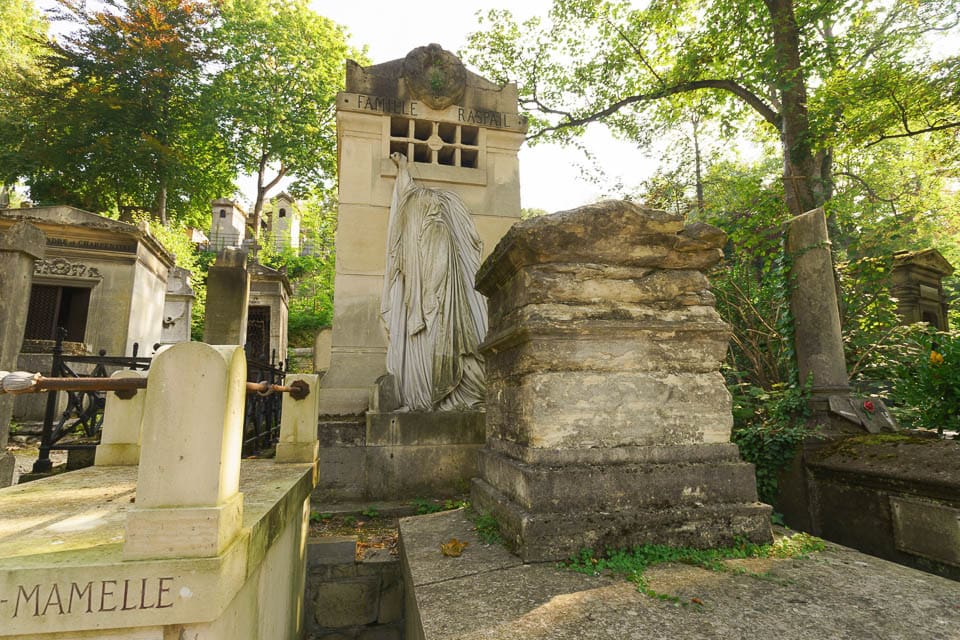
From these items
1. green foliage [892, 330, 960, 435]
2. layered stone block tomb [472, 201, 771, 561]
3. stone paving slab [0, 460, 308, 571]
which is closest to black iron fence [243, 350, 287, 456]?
stone paving slab [0, 460, 308, 571]

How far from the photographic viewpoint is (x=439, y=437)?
449cm

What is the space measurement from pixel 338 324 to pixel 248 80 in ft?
60.7

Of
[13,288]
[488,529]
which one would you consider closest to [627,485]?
[488,529]

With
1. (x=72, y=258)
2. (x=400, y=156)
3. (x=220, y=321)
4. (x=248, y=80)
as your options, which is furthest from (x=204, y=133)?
(x=400, y=156)

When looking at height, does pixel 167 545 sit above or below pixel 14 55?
below

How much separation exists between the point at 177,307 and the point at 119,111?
8.26m

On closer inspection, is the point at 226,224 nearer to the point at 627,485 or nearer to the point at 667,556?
the point at 627,485

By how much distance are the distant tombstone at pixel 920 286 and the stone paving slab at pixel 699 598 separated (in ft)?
35.5

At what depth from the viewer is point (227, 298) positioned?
745cm

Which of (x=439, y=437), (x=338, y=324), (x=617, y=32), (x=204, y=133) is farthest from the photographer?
(x=204, y=133)

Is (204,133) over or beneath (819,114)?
over

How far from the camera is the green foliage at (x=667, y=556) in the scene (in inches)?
76.3

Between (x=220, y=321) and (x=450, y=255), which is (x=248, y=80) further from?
(x=450, y=255)

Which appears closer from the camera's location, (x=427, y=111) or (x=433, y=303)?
(x=433, y=303)
